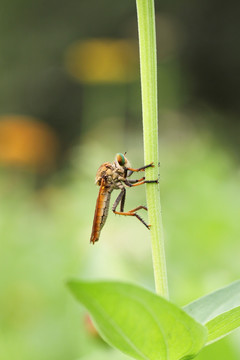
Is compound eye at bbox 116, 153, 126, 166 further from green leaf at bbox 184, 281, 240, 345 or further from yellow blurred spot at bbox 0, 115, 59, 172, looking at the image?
yellow blurred spot at bbox 0, 115, 59, 172

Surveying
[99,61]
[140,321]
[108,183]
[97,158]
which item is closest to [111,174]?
[108,183]

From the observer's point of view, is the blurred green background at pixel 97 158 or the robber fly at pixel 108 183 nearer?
the robber fly at pixel 108 183

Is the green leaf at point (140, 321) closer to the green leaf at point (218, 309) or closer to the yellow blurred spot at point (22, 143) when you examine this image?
the green leaf at point (218, 309)

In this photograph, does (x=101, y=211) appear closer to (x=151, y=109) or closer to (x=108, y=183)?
(x=108, y=183)

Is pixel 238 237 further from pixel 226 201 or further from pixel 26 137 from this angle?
pixel 26 137

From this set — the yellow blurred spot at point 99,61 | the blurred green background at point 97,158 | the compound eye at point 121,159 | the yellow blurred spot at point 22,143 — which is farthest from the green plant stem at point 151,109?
the yellow blurred spot at point 99,61

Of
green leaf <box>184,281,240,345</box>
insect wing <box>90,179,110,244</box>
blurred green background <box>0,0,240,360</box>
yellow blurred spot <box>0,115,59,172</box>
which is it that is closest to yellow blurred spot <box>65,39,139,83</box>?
blurred green background <box>0,0,240,360</box>

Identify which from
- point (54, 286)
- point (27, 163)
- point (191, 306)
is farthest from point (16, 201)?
point (191, 306)
